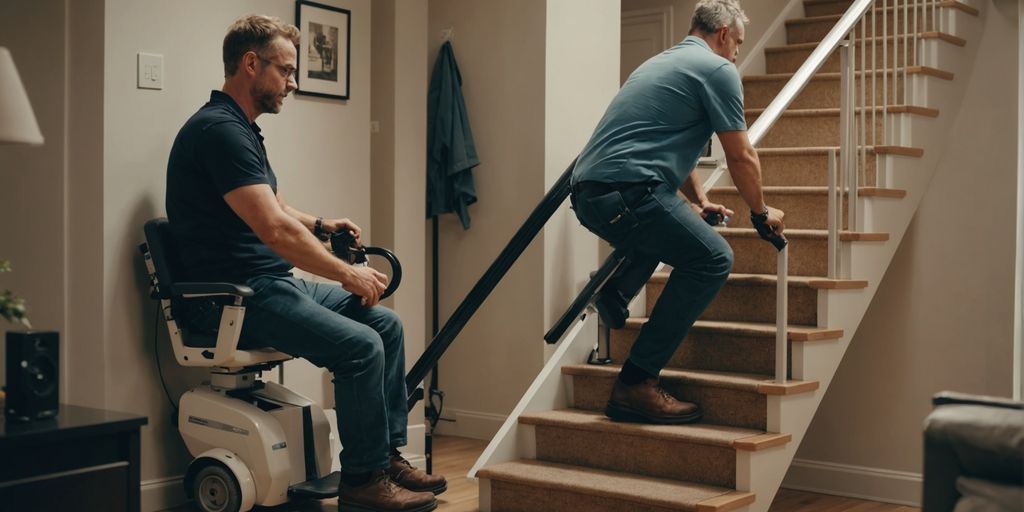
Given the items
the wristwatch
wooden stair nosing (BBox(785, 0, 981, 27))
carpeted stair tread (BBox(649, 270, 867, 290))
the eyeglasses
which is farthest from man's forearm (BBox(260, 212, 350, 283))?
wooden stair nosing (BBox(785, 0, 981, 27))

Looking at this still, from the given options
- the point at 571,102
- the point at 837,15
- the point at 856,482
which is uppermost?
the point at 837,15

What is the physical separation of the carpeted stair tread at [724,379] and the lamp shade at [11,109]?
7.24 ft

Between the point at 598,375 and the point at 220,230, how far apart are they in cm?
142

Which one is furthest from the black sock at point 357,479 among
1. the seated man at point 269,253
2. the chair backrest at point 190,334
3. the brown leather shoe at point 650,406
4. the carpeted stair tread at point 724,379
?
the carpeted stair tread at point 724,379

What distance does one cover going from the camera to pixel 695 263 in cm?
334

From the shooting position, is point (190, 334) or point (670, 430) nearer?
point (190, 334)

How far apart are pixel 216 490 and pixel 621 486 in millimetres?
1201

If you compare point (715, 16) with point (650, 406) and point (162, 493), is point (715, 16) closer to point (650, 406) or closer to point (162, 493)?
point (650, 406)

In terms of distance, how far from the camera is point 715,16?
3490 mm

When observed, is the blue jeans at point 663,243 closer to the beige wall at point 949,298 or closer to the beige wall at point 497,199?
the beige wall at point 497,199

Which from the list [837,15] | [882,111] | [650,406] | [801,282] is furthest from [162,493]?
[837,15]

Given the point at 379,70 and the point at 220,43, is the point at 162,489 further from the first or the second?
the point at 379,70

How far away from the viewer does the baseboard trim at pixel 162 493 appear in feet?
11.6

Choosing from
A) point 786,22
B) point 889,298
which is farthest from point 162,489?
point 786,22
